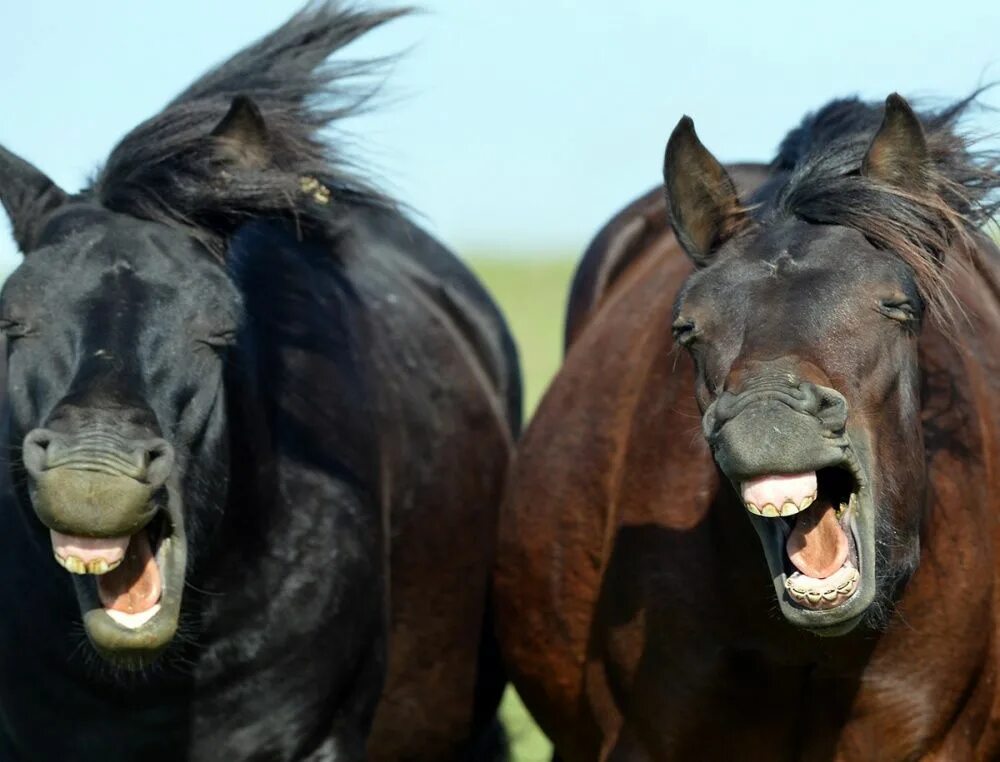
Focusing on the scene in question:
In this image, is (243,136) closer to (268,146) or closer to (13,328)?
(268,146)

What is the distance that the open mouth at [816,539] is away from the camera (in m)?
4.30

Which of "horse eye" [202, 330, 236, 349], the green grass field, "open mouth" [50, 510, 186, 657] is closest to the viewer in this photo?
"open mouth" [50, 510, 186, 657]

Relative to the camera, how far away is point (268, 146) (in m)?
5.48

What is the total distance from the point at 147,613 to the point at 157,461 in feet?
1.30

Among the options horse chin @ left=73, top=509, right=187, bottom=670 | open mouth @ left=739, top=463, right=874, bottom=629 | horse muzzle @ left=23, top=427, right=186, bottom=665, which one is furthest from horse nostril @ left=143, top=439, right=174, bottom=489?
open mouth @ left=739, top=463, right=874, bottom=629

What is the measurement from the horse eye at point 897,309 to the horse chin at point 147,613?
72.3 inches

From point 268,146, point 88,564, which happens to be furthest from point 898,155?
point 88,564

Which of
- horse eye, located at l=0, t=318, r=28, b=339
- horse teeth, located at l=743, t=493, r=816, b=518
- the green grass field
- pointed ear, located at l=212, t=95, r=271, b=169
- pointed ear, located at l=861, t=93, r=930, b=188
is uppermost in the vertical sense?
pointed ear, located at l=861, t=93, r=930, b=188

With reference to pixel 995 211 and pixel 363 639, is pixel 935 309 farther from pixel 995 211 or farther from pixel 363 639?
pixel 363 639

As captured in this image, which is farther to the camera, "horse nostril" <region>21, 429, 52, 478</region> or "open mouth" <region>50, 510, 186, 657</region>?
"open mouth" <region>50, 510, 186, 657</region>

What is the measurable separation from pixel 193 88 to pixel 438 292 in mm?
1856

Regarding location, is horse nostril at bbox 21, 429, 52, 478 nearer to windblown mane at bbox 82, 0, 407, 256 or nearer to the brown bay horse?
windblown mane at bbox 82, 0, 407, 256

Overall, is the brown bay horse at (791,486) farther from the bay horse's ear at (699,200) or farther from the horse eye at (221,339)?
the horse eye at (221,339)

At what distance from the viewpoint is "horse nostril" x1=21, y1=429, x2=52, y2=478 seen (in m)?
4.56
